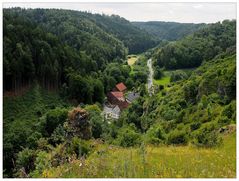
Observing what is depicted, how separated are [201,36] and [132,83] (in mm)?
47763

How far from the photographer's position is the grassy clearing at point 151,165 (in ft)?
28.0

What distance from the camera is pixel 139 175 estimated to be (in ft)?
28.2

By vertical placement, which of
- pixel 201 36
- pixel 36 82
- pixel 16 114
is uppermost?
pixel 201 36

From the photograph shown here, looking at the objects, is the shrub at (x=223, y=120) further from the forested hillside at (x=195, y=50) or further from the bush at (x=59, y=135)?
the forested hillside at (x=195, y=50)

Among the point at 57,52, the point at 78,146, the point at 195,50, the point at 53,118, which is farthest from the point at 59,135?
the point at 195,50

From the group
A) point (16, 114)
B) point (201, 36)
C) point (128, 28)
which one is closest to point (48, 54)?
point (16, 114)

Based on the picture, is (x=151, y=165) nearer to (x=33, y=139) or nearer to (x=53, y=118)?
(x=33, y=139)

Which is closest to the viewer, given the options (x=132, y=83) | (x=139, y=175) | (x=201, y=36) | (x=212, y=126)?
(x=139, y=175)

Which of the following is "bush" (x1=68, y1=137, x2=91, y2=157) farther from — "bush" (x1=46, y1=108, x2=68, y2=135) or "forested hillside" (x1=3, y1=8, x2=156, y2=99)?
"bush" (x1=46, y1=108, x2=68, y2=135)

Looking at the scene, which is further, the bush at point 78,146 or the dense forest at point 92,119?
the bush at point 78,146

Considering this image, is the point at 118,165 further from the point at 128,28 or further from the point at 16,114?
the point at 128,28

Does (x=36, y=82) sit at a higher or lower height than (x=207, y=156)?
higher

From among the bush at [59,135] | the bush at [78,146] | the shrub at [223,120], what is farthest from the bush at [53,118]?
the bush at [78,146]

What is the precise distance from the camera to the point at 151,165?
9.32 metres
